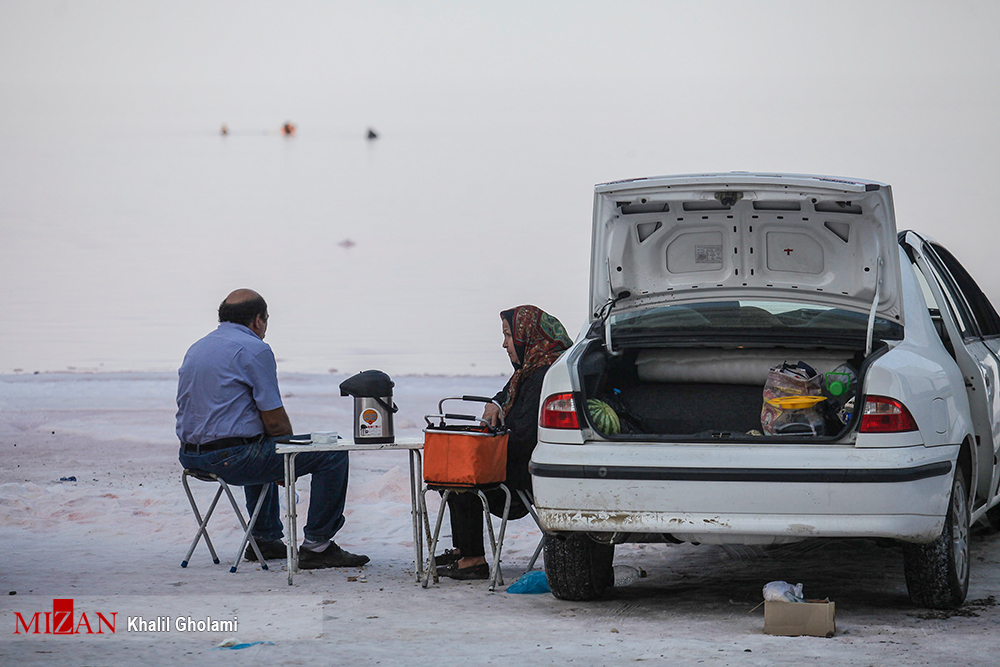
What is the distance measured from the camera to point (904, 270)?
5.92 metres

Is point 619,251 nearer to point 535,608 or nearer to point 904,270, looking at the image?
point 904,270

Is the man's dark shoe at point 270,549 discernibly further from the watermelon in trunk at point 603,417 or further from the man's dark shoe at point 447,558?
the watermelon in trunk at point 603,417

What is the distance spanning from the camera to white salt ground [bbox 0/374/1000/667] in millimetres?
4555

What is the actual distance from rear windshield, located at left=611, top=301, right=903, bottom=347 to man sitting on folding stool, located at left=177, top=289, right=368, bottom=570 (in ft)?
6.80

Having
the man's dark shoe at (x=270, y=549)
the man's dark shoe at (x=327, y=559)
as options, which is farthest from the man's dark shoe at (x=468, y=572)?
the man's dark shoe at (x=270, y=549)

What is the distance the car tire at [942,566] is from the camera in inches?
203

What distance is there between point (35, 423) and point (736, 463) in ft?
49.1

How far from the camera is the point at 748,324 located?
6.02 m

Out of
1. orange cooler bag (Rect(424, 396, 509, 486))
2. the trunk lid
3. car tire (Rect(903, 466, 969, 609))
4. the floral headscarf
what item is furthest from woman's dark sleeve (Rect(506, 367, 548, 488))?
car tire (Rect(903, 466, 969, 609))

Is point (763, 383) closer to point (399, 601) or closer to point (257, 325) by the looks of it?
point (399, 601)

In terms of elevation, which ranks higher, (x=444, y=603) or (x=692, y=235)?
(x=692, y=235)

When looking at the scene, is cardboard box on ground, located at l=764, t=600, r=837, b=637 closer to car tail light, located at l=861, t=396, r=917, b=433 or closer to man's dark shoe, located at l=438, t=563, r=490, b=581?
car tail light, located at l=861, t=396, r=917, b=433

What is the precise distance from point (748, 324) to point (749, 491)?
4.27ft

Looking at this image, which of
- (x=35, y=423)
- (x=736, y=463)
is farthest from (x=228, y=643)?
(x=35, y=423)
